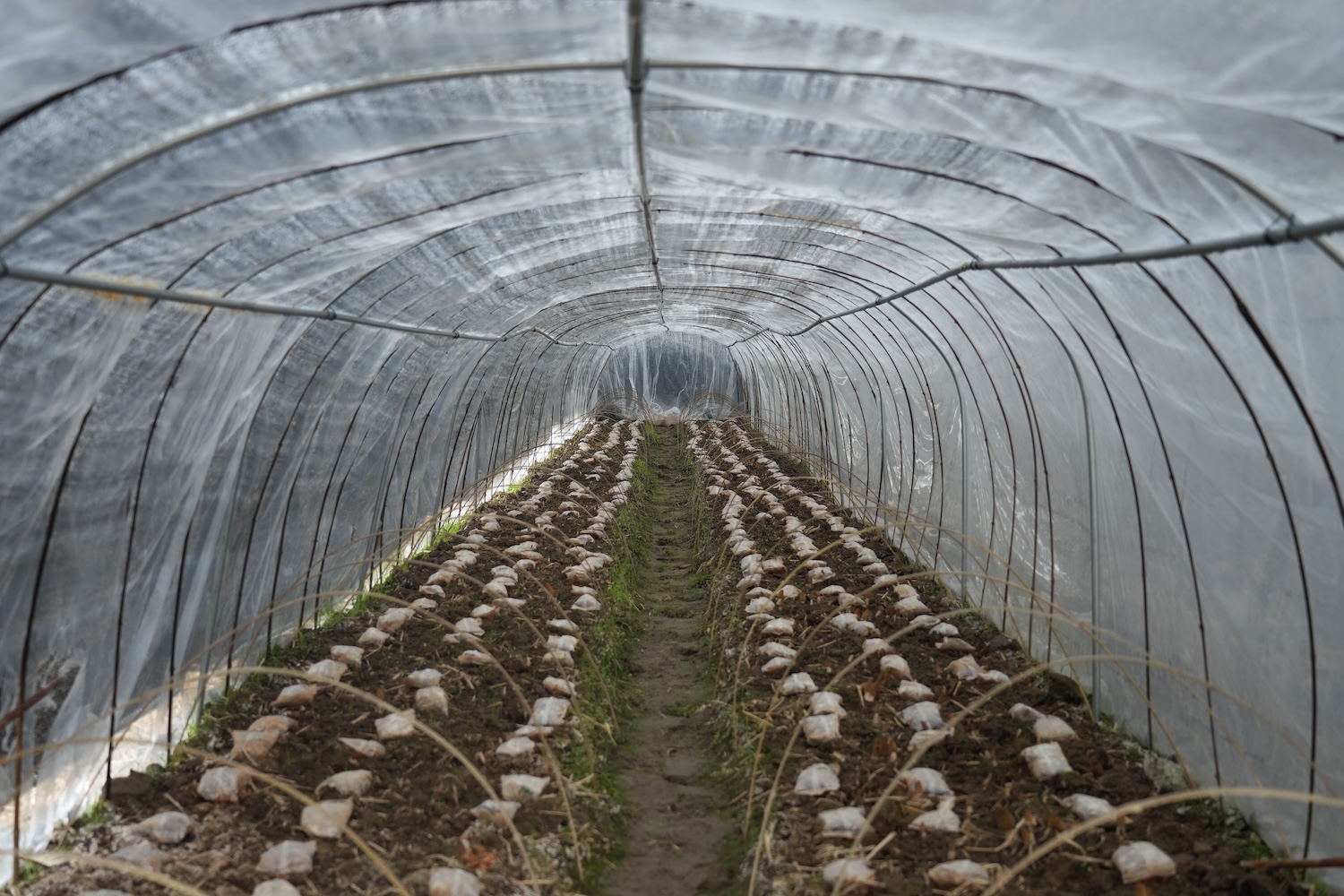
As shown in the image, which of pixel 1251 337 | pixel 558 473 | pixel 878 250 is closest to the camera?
pixel 1251 337

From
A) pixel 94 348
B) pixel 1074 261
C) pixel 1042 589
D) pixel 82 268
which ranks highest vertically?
pixel 1074 261

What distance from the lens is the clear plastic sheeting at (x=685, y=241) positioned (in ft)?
12.4

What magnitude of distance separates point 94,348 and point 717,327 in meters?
18.6

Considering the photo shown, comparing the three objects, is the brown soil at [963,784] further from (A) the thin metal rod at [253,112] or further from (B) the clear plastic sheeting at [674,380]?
(B) the clear plastic sheeting at [674,380]

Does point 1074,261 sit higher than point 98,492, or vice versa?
point 1074,261

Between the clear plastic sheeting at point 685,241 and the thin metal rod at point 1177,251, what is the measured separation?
61 millimetres

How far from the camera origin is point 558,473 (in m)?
16.4

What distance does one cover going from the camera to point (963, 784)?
6.06 m

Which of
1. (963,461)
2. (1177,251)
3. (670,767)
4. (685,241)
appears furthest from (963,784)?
(685,241)

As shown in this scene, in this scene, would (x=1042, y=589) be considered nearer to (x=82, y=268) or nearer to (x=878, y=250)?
(x=878, y=250)

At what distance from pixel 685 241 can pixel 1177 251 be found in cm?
565

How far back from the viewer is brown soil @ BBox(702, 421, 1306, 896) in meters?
5.03

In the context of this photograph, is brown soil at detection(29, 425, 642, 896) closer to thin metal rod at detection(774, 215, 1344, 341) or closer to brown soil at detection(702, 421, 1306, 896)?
brown soil at detection(702, 421, 1306, 896)

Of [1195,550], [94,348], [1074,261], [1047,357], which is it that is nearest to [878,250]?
[1047,357]
